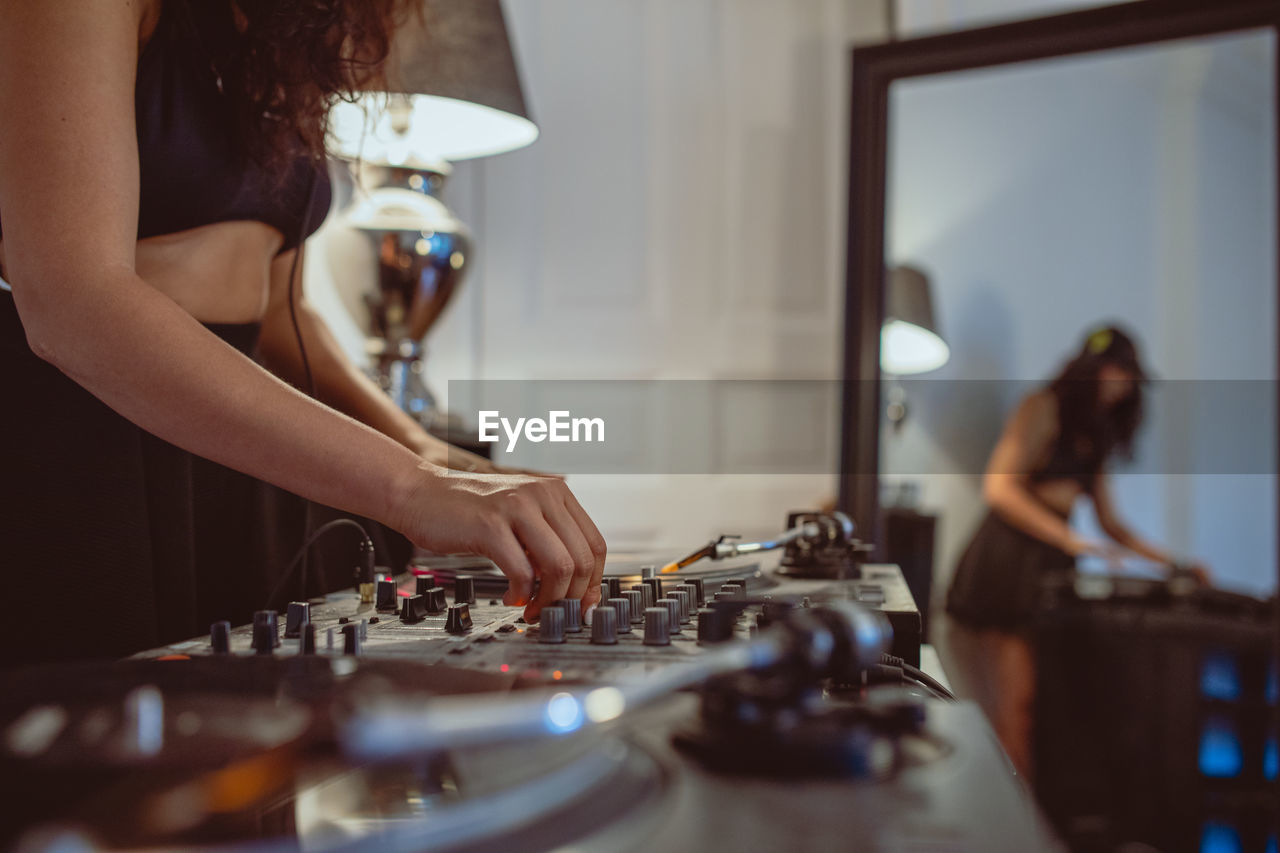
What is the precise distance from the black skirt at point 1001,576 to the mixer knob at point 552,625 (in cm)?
222

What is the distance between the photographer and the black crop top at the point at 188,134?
881mm

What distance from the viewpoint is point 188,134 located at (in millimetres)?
907

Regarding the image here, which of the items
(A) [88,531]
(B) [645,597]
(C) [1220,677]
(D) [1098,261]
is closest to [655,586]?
(B) [645,597]

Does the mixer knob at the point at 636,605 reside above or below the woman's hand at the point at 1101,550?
above

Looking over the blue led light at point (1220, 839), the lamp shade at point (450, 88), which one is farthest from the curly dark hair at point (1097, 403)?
the lamp shade at point (450, 88)

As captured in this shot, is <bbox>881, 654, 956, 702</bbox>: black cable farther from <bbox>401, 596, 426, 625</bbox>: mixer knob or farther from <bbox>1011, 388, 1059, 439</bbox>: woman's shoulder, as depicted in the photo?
<bbox>1011, 388, 1059, 439</bbox>: woman's shoulder

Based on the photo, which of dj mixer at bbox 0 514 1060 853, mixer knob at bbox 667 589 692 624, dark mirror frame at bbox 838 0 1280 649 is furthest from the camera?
dark mirror frame at bbox 838 0 1280 649

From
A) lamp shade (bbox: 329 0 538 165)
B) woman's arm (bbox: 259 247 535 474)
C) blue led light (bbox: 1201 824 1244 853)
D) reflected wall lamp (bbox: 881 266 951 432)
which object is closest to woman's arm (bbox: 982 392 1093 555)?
reflected wall lamp (bbox: 881 266 951 432)

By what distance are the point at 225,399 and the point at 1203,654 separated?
2.06m

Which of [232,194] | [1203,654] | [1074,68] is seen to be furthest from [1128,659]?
[232,194]

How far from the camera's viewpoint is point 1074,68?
100 inches

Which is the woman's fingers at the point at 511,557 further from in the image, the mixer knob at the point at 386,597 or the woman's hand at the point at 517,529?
the mixer knob at the point at 386,597

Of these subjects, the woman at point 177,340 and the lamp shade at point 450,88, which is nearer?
the woman at point 177,340

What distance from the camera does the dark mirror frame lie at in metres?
2.43
